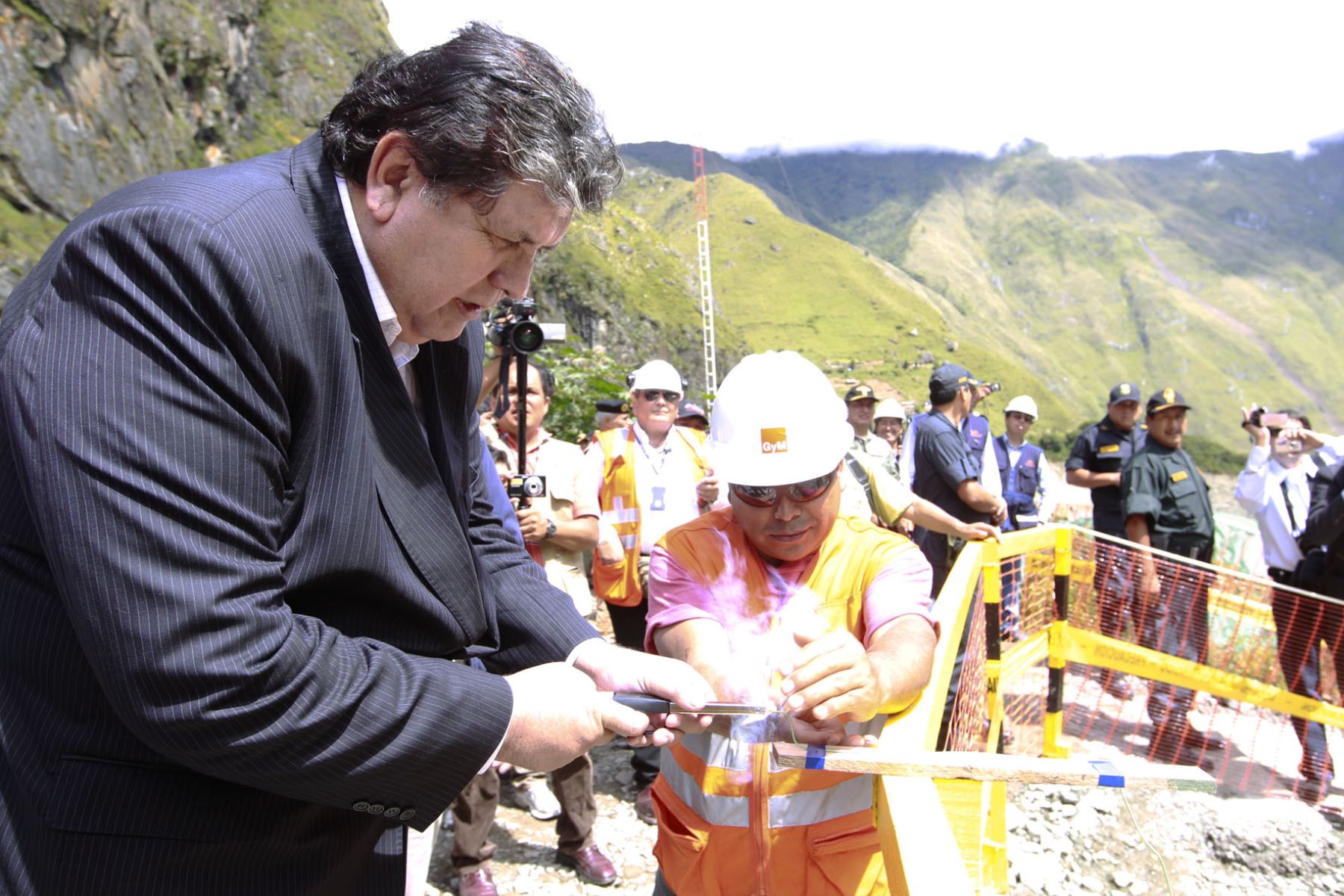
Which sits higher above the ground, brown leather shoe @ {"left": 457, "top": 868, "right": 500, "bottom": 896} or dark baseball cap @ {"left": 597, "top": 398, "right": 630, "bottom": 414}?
dark baseball cap @ {"left": 597, "top": 398, "right": 630, "bottom": 414}

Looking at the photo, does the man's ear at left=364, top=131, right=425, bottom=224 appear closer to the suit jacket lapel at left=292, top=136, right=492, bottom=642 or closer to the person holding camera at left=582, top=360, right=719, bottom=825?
the suit jacket lapel at left=292, top=136, right=492, bottom=642

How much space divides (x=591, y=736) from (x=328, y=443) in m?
0.63

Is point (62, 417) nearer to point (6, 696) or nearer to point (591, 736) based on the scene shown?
point (6, 696)

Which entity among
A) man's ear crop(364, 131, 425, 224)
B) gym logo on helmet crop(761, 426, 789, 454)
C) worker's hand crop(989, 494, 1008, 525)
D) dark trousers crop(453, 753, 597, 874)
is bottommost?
dark trousers crop(453, 753, 597, 874)

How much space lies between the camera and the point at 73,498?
0.98 metres

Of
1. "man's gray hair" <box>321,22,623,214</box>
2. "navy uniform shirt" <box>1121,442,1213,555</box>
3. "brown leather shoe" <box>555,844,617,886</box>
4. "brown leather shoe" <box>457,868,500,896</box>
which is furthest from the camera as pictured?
"navy uniform shirt" <box>1121,442,1213,555</box>

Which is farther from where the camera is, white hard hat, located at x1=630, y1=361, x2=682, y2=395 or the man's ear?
white hard hat, located at x1=630, y1=361, x2=682, y2=395

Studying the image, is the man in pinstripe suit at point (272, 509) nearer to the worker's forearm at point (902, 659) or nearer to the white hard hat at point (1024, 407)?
the worker's forearm at point (902, 659)

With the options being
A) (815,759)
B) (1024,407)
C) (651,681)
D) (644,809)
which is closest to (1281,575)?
(1024,407)

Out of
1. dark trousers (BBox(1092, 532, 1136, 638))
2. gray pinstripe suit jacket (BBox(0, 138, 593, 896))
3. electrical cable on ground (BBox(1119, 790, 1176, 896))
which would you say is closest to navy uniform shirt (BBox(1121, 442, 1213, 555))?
dark trousers (BBox(1092, 532, 1136, 638))

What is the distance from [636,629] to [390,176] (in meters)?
4.35

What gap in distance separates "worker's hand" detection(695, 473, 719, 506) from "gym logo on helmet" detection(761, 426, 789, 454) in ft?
9.70

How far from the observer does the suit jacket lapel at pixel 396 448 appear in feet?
4.29

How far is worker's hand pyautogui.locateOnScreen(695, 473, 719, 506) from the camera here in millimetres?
5164
